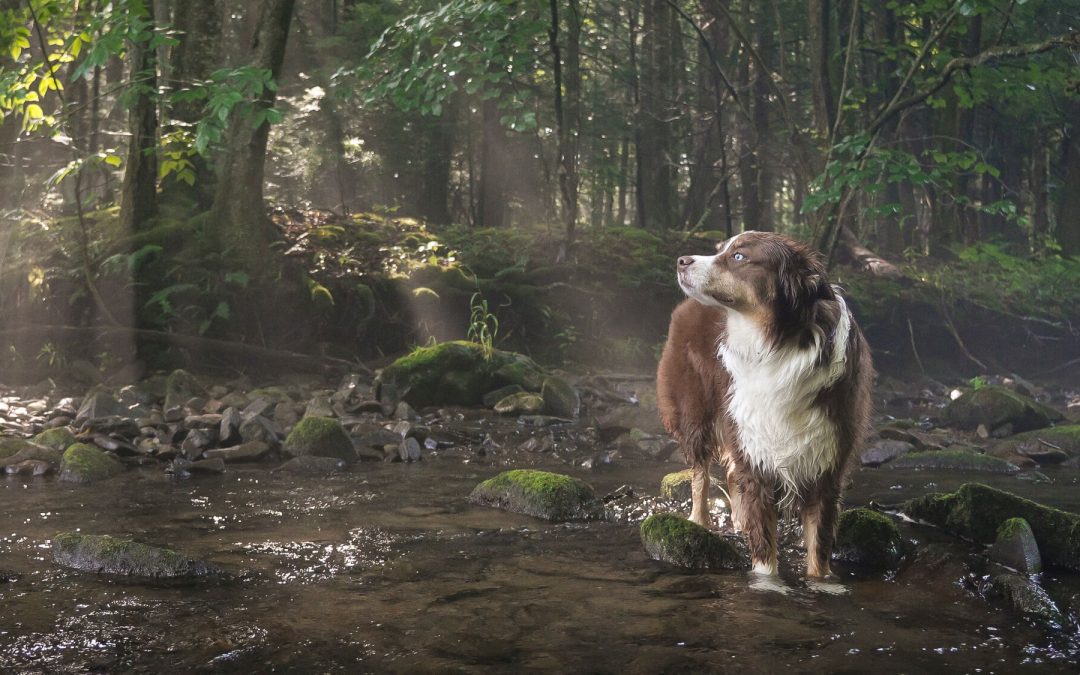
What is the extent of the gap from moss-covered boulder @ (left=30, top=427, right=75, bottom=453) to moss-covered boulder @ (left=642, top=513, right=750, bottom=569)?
18.7 ft

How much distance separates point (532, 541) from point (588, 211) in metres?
30.5

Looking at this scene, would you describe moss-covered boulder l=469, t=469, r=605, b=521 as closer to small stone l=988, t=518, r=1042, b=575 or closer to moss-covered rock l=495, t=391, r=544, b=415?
small stone l=988, t=518, r=1042, b=575

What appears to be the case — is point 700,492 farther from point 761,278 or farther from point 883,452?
point 883,452

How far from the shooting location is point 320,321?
13422 mm

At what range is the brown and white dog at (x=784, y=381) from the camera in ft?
15.8

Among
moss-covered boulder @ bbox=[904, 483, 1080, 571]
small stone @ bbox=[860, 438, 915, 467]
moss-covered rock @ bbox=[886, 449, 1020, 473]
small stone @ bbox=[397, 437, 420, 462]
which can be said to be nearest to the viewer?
moss-covered boulder @ bbox=[904, 483, 1080, 571]

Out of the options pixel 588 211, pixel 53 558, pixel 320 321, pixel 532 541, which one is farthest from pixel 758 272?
pixel 588 211

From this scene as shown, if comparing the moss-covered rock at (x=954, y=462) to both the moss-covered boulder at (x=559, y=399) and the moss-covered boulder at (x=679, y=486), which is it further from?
the moss-covered boulder at (x=559, y=399)

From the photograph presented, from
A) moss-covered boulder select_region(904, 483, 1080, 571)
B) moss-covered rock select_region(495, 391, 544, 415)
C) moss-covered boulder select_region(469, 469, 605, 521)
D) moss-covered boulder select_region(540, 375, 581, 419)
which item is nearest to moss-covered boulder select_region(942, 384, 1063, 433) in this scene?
moss-covered boulder select_region(540, 375, 581, 419)

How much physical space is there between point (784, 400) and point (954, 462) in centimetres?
480

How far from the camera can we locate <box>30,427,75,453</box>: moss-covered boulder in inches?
322

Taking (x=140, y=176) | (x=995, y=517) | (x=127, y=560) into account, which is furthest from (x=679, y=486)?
(x=140, y=176)

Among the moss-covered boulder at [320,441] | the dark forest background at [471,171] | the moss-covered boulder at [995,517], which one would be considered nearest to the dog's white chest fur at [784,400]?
the moss-covered boulder at [995,517]

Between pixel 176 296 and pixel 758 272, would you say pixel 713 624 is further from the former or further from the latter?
pixel 176 296
